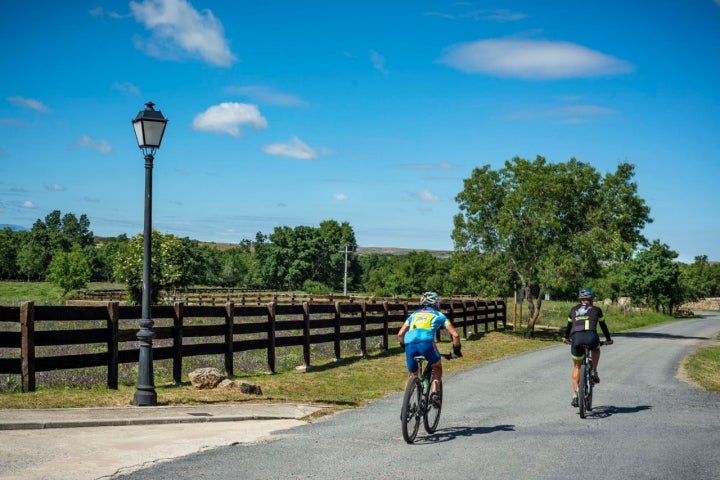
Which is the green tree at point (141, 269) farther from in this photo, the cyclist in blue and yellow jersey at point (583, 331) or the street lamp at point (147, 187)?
the cyclist in blue and yellow jersey at point (583, 331)

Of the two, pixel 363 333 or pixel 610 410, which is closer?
pixel 610 410

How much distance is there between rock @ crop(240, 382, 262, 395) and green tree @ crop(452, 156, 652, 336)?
81.8ft

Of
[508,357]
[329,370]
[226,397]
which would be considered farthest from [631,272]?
[226,397]

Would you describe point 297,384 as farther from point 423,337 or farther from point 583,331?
point 423,337

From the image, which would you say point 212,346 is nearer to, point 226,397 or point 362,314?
point 226,397

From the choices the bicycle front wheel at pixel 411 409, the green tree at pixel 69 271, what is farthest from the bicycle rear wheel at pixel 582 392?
the green tree at pixel 69 271

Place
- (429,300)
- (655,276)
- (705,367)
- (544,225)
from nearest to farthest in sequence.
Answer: (429,300)
(705,367)
(544,225)
(655,276)

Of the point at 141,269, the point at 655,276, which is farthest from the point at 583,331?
the point at 655,276

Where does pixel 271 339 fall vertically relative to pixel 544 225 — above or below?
below

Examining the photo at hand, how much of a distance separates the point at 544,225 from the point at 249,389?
1051 inches

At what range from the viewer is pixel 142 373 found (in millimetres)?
11383

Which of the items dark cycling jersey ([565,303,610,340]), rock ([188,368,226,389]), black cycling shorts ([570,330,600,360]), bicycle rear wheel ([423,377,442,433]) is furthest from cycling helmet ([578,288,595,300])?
rock ([188,368,226,389])

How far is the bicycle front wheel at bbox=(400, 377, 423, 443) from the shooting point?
8.77 m

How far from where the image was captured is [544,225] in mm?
37156
